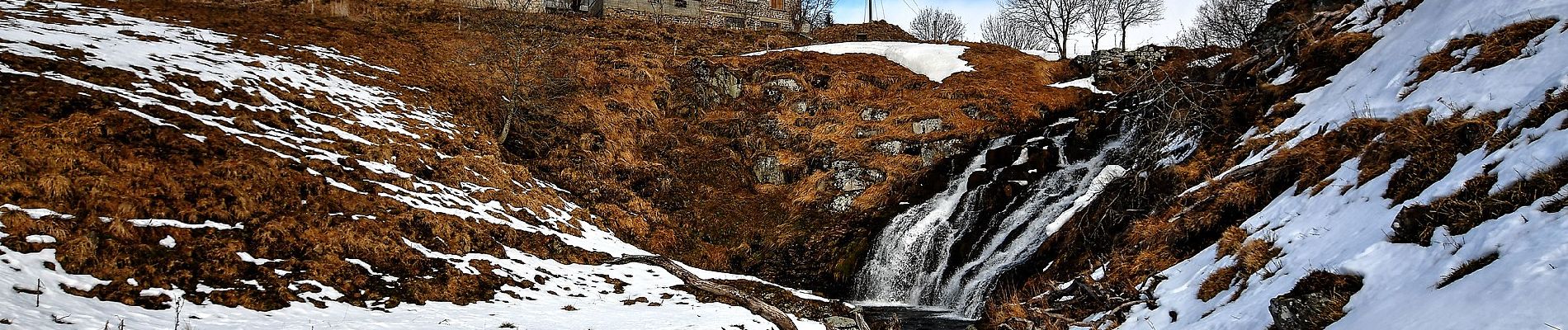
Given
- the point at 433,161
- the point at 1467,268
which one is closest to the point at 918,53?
the point at 433,161

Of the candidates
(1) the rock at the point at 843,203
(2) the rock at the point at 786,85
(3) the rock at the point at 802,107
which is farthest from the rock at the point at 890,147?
(2) the rock at the point at 786,85

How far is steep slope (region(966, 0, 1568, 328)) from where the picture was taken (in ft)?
15.1

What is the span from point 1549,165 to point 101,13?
87.2 feet

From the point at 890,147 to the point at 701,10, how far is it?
83.3ft

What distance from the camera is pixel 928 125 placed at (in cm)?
2275

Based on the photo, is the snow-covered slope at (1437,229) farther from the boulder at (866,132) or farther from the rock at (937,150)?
the boulder at (866,132)

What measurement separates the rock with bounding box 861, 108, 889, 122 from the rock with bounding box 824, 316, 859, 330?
11378 mm

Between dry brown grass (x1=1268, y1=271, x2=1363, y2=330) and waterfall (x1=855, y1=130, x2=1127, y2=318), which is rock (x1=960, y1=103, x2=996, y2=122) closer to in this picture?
waterfall (x1=855, y1=130, x2=1127, y2=318)

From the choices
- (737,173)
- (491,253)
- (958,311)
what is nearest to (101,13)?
(491,253)

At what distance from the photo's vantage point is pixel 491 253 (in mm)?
13484

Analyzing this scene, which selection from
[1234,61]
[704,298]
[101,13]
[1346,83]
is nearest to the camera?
[1346,83]

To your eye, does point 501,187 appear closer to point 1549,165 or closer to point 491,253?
point 491,253

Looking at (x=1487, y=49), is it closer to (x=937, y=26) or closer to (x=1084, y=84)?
(x=1084, y=84)

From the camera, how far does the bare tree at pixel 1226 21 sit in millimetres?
32656
